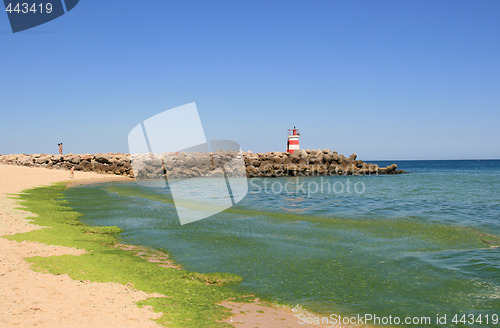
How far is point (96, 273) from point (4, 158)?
5647cm

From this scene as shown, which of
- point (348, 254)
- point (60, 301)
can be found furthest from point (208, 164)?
point (60, 301)

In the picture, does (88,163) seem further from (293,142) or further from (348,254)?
(348,254)

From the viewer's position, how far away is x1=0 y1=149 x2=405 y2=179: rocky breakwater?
41.3 m

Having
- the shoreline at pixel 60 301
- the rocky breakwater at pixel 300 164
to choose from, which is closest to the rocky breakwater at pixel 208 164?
the rocky breakwater at pixel 300 164

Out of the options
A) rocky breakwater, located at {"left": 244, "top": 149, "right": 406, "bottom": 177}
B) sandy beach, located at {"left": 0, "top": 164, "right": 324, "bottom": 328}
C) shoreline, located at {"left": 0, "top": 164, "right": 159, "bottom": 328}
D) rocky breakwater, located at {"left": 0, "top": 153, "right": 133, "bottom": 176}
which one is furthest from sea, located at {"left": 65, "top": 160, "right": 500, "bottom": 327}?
rocky breakwater, located at {"left": 0, "top": 153, "right": 133, "bottom": 176}

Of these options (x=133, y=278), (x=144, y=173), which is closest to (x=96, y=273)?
(x=133, y=278)

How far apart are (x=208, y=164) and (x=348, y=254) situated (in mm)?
35534

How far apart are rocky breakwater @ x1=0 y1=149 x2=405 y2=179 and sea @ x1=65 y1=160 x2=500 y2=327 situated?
25839 millimetres

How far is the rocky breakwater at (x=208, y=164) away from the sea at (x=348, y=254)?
2584 centimetres

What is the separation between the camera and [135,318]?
13.7 ft

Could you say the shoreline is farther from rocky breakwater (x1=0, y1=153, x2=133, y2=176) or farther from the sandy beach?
rocky breakwater (x1=0, y1=153, x2=133, y2=176)

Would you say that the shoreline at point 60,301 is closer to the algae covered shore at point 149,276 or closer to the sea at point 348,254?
the algae covered shore at point 149,276

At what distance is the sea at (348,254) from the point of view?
5.33m

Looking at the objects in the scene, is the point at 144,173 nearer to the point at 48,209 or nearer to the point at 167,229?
the point at 48,209
